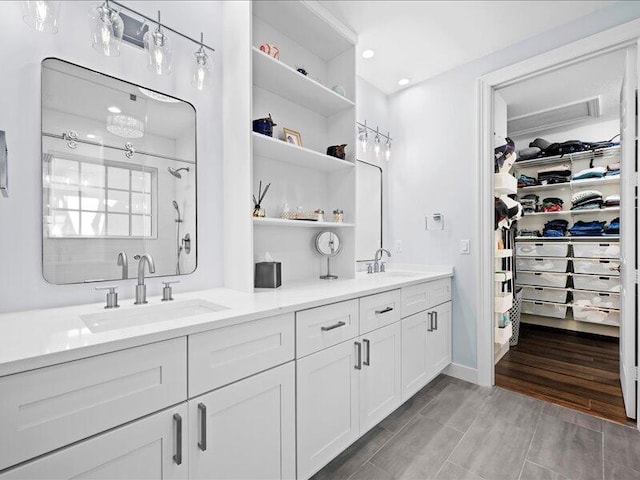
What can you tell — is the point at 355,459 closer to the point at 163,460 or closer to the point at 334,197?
the point at 163,460

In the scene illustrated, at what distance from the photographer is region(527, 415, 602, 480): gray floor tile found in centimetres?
159

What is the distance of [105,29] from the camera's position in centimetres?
127

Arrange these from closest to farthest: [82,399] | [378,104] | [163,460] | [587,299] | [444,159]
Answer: [82,399] < [163,460] < [444,159] < [378,104] < [587,299]

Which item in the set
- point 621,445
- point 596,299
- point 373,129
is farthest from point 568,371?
point 373,129

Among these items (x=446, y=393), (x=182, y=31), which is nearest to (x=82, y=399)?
(x=182, y=31)

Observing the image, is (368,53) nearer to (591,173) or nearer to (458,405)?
(458,405)

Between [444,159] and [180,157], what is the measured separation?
7.00ft

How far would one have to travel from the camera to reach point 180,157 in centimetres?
167

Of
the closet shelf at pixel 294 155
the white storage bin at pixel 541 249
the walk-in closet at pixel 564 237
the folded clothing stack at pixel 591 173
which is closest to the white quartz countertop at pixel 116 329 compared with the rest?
the closet shelf at pixel 294 155

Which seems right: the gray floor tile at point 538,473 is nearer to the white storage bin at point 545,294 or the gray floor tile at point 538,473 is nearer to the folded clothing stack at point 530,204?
the white storage bin at point 545,294

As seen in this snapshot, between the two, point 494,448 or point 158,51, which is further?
point 494,448

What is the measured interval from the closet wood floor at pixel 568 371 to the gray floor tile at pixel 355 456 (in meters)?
1.26

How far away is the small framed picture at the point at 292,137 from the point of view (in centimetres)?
210

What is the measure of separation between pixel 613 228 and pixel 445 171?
2363 millimetres
